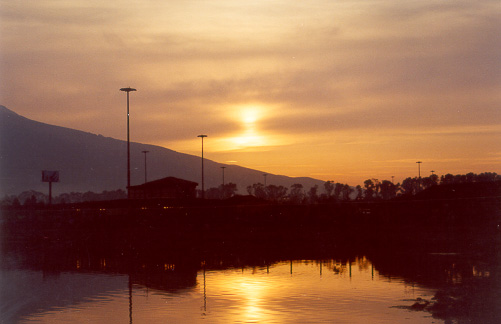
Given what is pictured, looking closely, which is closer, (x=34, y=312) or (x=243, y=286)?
(x=34, y=312)

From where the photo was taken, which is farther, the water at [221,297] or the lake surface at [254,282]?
the lake surface at [254,282]

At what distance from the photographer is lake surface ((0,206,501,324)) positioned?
23.8 metres

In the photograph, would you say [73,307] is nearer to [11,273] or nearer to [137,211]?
[11,273]

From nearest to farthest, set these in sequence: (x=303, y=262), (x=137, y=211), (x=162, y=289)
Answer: (x=162, y=289) < (x=303, y=262) < (x=137, y=211)

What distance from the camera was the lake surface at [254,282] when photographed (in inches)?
938

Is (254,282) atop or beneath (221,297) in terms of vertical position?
atop

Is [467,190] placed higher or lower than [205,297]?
higher

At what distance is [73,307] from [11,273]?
47.2 ft

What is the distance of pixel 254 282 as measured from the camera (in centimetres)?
3241

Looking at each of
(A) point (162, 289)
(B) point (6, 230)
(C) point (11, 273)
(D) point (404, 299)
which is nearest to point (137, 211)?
(B) point (6, 230)

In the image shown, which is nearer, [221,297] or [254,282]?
[221,297]

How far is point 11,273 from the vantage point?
3844cm

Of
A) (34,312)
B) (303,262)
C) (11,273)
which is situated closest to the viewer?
(34,312)

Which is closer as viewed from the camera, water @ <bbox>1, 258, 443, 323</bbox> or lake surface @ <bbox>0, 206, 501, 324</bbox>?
water @ <bbox>1, 258, 443, 323</bbox>
